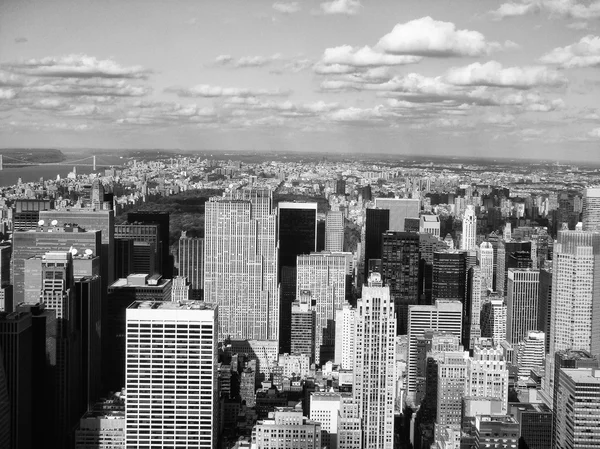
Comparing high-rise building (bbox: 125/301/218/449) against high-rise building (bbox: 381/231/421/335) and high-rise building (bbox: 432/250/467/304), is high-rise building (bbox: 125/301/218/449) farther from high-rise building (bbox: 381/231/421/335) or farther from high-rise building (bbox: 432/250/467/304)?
high-rise building (bbox: 432/250/467/304)

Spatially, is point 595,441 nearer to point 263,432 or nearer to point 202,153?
point 263,432

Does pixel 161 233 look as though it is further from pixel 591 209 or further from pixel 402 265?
pixel 591 209

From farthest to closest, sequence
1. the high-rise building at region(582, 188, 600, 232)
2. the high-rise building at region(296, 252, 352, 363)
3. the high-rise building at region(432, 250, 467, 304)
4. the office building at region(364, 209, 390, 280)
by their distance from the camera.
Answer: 1. the office building at region(364, 209, 390, 280)
2. the high-rise building at region(432, 250, 467, 304)
3. the high-rise building at region(296, 252, 352, 363)
4. the high-rise building at region(582, 188, 600, 232)

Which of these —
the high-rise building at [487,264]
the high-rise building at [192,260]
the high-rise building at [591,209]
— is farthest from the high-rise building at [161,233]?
the high-rise building at [591,209]

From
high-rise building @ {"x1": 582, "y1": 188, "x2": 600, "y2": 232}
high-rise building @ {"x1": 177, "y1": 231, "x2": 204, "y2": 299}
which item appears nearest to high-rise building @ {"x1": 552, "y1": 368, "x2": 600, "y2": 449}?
high-rise building @ {"x1": 582, "y1": 188, "x2": 600, "y2": 232}

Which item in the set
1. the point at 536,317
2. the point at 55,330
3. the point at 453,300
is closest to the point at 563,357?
the point at 536,317

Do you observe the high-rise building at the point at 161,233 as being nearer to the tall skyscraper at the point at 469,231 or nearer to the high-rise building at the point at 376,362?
the high-rise building at the point at 376,362
